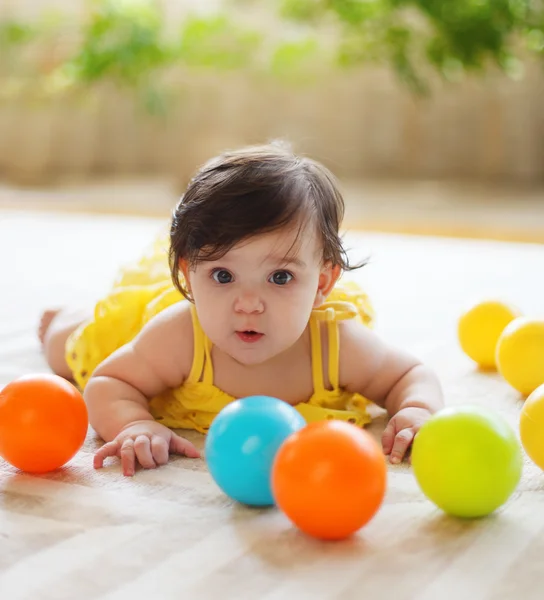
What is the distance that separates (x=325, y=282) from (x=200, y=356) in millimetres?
184

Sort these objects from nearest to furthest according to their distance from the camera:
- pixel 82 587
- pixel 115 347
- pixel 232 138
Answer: pixel 82 587 < pixel 115 347 < pixel 232 138

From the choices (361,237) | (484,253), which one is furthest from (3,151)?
(484,253)

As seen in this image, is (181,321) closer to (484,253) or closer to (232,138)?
(484,253)

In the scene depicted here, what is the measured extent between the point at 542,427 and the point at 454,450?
0.16m

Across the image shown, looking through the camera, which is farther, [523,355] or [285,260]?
[523,355]

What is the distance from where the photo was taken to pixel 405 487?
0.92 metres

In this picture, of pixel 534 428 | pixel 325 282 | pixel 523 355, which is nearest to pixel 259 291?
pixel 325 282

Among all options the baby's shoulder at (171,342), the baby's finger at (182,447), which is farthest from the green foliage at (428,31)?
the baby's finger at (182,447)

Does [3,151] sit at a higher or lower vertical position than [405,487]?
lower

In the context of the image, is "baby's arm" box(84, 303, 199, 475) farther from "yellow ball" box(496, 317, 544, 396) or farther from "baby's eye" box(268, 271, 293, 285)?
"yellow ball" box(496, 317, 544, 396)

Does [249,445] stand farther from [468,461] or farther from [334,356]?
[334,356]

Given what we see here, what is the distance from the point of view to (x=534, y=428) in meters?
0.93

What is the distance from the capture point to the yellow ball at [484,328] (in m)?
1.40

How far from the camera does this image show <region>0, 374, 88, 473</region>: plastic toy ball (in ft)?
3.05
